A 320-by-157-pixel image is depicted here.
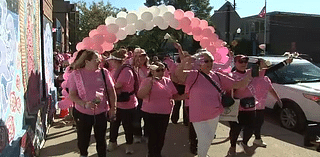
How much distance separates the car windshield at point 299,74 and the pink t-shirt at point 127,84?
4.29m

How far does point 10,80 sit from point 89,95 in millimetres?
922

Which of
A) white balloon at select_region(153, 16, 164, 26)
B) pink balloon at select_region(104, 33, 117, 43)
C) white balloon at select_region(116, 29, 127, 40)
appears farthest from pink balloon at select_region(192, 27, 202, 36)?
pink balloon at select_region(104, 33, 117, 43)

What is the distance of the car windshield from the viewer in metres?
7.62

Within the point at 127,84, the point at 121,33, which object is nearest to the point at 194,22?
the point at 121,33

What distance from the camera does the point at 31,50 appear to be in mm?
5488

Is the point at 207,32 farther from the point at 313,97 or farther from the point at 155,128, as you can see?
the point at 313,97

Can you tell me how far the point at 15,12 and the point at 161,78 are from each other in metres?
2.06

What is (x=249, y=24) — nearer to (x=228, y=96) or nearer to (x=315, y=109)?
(x=315, y=109)

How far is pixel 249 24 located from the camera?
135ft

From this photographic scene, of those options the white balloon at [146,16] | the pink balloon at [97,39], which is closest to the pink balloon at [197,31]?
the white balloon at [146,16]

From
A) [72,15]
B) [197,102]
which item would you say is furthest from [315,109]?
[72,15]

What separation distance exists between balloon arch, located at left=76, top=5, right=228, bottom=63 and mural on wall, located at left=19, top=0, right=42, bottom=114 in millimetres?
829

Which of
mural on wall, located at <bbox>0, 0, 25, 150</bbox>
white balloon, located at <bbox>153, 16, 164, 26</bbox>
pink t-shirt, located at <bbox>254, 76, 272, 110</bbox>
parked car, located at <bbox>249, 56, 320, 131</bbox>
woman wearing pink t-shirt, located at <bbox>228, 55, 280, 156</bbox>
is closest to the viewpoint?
mural on wall, located at <bbox>0, 0, 25, 150</bbox>

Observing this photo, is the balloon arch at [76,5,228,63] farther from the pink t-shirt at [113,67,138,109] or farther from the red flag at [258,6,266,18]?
the red flag at [258,6,266,18]
